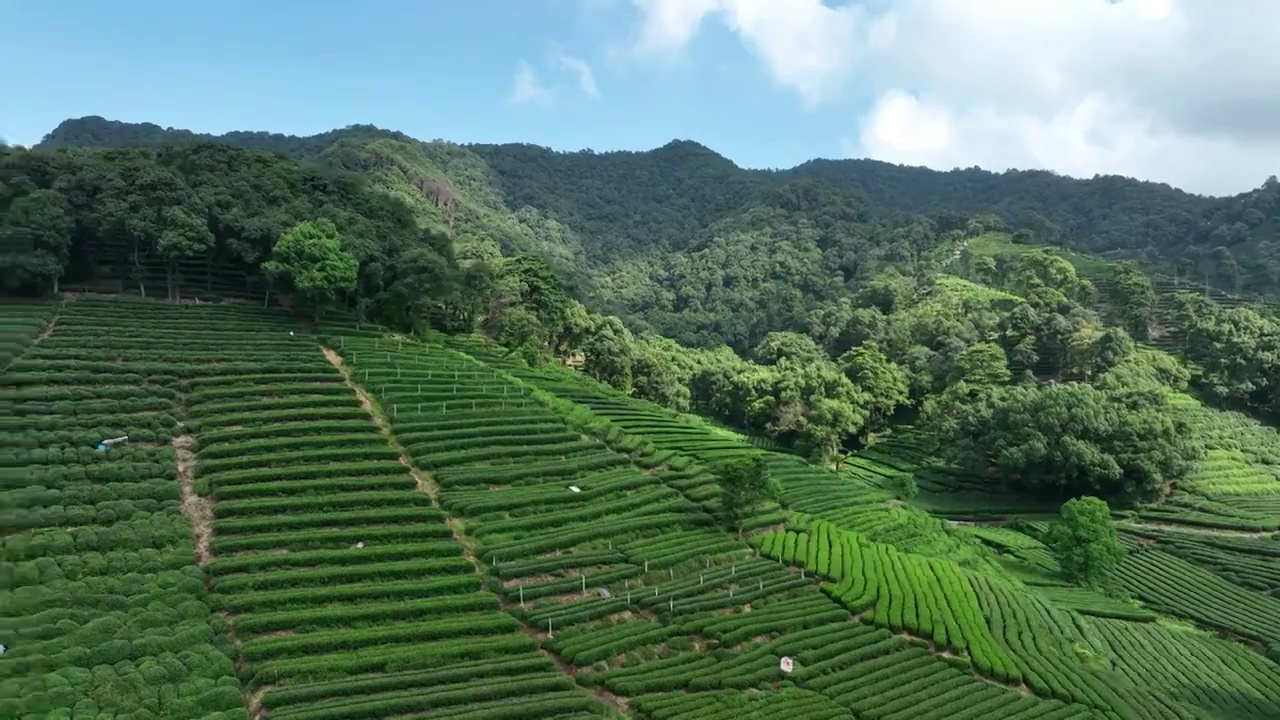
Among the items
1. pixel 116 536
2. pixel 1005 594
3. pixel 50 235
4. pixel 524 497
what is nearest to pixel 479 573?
pixel 524 497

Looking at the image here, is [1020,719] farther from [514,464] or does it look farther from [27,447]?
[27,447]

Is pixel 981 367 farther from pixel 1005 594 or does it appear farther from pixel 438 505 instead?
pixel 438 505

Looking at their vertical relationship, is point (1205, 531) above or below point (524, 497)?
below

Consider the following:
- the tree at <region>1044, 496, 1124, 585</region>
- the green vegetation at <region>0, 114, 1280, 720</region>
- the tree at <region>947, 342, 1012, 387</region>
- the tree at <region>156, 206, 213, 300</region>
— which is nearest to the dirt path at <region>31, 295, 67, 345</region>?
the green vegetation at <region>0, 114, 1280, 720</region>

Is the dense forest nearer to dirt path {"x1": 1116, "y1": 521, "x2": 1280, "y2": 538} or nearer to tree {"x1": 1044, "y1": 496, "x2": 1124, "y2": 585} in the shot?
dirt path {"x1": 1116, "y1": 521, "x2": 1280, "y2": 538}

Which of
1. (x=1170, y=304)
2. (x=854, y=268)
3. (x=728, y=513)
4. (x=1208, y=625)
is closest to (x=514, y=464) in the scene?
(x=728, y=513)

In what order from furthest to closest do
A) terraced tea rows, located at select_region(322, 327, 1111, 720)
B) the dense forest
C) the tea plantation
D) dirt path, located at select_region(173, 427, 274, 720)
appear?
1. the dense forest
2. terraced tea rows, located at select_region(322, 327, 1111, 720)
3. dirt path, located at select_region(173, 427, 274, 720)
4. the tea plantation
